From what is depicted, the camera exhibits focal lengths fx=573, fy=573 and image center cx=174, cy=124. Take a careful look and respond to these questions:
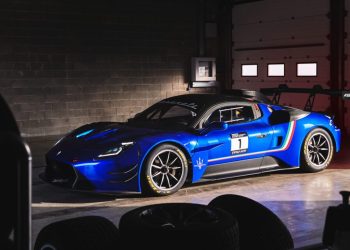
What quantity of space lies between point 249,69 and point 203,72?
53.5 inches

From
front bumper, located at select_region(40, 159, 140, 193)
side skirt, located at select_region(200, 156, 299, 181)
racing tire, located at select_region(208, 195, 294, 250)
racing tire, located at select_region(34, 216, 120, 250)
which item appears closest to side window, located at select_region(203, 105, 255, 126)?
side skirt, located at select_region(200, 156, 299, 181)

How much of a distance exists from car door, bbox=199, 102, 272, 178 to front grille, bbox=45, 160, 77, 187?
1.62 m

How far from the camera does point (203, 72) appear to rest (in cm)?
1691

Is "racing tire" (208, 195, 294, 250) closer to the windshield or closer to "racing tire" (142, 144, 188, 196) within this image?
"racing tire" (142, 144, 188, 196)

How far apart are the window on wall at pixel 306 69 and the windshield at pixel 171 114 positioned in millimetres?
7196

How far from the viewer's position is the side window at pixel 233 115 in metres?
7.58

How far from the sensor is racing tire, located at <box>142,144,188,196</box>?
22.0 ft

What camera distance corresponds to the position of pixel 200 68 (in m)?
16.8

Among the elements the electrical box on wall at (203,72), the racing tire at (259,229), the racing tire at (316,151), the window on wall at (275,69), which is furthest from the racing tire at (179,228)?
the electrical box on wall at (203,72)

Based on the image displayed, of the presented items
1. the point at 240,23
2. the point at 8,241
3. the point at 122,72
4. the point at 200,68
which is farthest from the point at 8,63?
the point at 8,241

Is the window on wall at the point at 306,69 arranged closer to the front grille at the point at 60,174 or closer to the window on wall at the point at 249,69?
the window on wall at the point at 249,69

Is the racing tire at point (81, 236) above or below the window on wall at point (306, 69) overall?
below

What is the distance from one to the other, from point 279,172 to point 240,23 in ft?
30.1

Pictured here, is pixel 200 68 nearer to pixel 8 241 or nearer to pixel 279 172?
pixel 279 172
